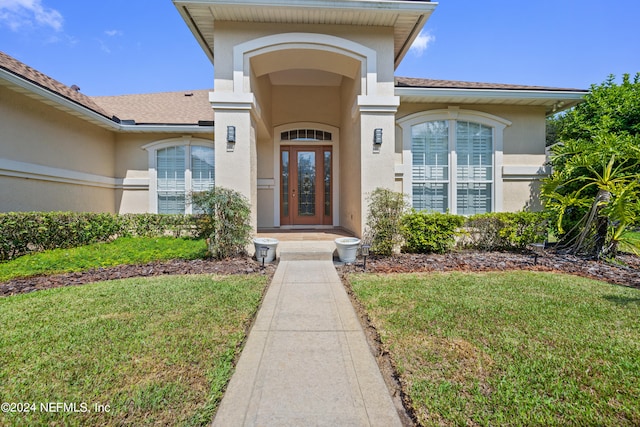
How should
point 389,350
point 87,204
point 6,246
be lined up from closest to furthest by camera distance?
1. point 389,350
2. point 6,246
3. point 87,204

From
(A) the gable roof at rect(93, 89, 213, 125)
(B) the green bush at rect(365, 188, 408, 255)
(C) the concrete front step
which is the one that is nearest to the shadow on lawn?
(B) the green bush at rect(365, 188, 408, 255)

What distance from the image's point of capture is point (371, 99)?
6.81m

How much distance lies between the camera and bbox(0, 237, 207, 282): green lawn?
17.9 feet

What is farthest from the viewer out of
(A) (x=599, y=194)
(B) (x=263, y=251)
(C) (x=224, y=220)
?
(A) (x=599, y=194)

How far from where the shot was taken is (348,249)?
6117mm

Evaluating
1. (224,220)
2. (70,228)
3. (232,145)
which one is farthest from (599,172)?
(70,228)

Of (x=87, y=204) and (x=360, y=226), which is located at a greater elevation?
(x=87, y=204)

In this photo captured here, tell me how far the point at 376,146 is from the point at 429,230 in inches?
89.6

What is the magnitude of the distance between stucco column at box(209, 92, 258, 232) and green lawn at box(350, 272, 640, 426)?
3.49 metres

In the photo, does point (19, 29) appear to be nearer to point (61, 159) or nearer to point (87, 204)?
point (61, 159)

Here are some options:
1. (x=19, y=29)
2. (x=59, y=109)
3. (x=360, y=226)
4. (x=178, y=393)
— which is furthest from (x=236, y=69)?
(x=19, y=29)

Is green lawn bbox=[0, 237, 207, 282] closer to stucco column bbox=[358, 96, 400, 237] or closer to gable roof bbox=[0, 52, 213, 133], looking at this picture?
gable roof bbox=[0, 52, 213, 133]

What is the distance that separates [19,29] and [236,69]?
1102 cm

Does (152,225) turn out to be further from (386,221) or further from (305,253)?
(386,221)
